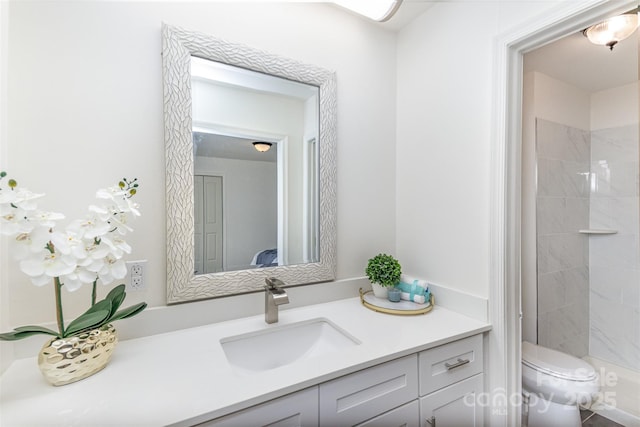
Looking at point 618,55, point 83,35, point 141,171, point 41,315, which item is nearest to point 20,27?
point 83,35

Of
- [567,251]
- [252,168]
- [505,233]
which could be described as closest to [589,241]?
[567,251]

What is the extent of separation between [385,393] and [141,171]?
1220 mm

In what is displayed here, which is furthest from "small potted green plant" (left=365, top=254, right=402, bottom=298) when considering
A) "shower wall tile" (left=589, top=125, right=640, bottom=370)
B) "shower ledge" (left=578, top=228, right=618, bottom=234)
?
"shower wall tile" (left=589, top=125, right=640, bottom=370)

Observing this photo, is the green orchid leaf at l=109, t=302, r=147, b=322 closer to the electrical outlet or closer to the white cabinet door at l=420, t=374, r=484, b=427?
the electrical outlet

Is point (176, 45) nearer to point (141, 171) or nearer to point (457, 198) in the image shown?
point (141, 171)

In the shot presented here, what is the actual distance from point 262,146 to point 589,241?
9.16 ft

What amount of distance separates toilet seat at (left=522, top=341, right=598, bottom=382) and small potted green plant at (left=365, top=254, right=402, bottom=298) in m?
0.93

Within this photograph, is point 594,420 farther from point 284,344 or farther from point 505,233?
point 284,344

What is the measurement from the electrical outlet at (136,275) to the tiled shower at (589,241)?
2.44 meters

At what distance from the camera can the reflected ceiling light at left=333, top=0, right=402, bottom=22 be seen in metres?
1.26

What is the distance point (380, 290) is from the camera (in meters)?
1.50

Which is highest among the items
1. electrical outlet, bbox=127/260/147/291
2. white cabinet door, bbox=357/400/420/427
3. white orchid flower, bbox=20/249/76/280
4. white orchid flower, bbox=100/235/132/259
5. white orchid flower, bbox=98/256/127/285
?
white orchid flower, bbox=100/235/132/259

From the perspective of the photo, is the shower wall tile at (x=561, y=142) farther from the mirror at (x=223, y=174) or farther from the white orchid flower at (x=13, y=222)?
the white orchid flower at (x=13, y=222)

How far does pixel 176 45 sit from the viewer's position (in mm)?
1140
